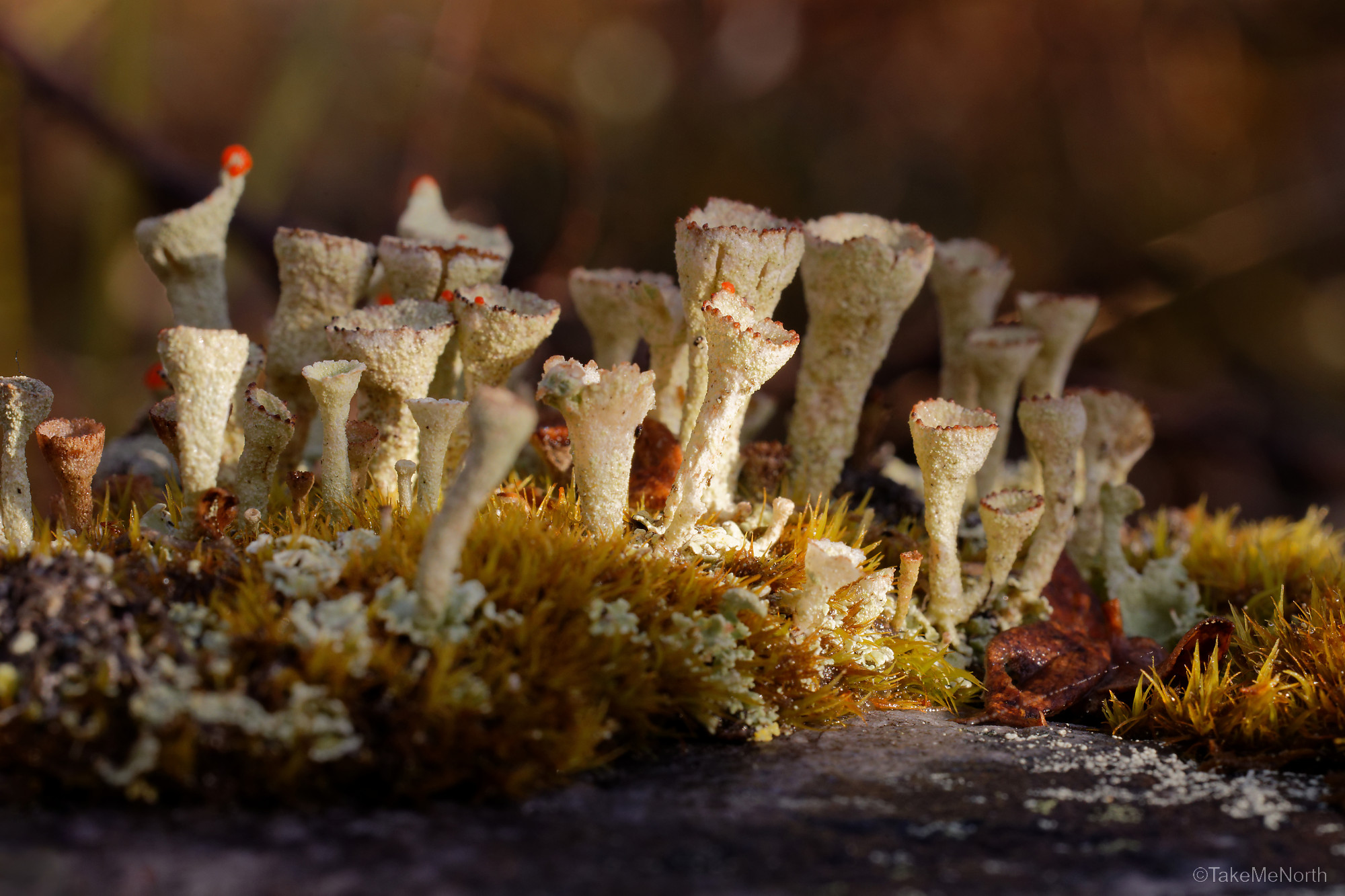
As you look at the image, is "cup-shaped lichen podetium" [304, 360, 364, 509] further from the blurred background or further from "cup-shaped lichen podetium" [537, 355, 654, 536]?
the blurred background

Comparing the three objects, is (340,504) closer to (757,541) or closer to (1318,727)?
(757,541)

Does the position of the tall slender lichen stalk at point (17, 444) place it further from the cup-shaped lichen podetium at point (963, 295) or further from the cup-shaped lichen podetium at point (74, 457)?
the cup-shaped lichen podetium at point (963, 295)

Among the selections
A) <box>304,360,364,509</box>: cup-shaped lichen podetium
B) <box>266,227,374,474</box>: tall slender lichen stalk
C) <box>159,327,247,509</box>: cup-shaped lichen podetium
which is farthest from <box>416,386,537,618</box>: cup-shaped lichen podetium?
<box>266,227,374,474</box>: tall slender lichen stalk

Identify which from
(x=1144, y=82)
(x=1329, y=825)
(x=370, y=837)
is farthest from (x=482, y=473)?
(x=1144, y=82)

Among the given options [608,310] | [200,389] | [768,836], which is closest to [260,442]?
[200,389]

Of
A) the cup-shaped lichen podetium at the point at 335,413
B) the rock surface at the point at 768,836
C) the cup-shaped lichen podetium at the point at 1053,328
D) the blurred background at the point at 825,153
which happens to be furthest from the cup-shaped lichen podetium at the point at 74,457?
the blurred background at the point at 825,153

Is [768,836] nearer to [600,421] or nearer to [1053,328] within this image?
[600,421]
